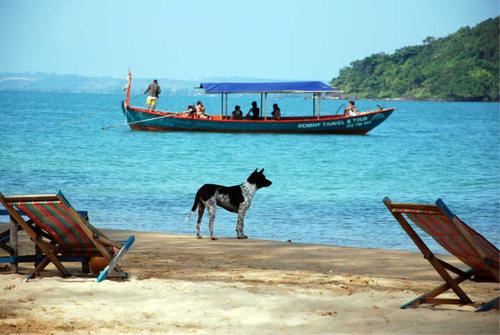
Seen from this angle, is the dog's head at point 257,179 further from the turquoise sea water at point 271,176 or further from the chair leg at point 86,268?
the chair leg at point 86,268

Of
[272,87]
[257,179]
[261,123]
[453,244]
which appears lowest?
[261,123]

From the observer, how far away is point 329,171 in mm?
24969

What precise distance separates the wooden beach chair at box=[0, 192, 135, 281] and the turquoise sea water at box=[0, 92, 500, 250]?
4.83 m

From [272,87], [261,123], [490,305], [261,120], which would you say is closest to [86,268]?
[490,305]

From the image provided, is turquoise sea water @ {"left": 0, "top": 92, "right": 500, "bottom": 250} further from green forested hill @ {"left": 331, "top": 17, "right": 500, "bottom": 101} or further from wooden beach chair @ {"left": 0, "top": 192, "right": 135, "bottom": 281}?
green forested hill @ {"left": 331, "top": 17, "right": 500, "bottom": 101}

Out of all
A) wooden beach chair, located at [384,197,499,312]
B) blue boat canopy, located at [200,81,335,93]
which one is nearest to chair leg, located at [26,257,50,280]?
wooden beach chair, located at [384,197,499,312]

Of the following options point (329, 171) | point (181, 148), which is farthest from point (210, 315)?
point (181, 148)

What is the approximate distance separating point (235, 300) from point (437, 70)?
134 m

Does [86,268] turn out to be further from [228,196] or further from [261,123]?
[261,123]

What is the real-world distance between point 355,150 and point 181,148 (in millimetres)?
6180

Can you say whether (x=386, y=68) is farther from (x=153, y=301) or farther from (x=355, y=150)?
(x=153, y=301)

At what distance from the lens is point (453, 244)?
5660mm

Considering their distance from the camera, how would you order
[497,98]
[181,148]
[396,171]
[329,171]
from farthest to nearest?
[497,98] → [181,148] → [396,171] → [329,171]

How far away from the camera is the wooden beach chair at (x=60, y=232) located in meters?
6.05
